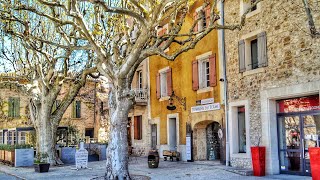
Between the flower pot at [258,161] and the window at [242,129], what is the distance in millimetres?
2085

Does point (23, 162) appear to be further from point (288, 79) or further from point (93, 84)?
point (93, 84)

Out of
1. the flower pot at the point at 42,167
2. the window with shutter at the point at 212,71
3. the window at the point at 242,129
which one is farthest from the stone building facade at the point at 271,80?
the flower pot at the point at 42,167

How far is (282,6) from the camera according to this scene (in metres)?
14.9

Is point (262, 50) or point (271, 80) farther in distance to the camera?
point (262, 50)

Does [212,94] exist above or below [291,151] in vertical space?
above

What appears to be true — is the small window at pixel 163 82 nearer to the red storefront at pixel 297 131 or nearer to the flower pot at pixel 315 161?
the red storefront at pixel 297 131

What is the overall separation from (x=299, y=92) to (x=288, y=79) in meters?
0.76

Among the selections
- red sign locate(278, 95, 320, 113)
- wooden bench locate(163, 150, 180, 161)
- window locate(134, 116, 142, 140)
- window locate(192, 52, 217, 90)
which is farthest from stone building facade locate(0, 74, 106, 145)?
red sign locate(278, 95, 320, 113)

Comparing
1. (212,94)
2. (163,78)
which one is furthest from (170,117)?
(212,94)

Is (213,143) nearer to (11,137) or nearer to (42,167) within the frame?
(42,167)

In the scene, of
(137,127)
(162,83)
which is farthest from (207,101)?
(137,127)

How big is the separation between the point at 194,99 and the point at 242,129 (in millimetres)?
3971

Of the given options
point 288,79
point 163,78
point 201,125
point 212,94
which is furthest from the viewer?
point 163,78

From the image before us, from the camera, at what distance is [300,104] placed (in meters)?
14.4
